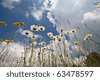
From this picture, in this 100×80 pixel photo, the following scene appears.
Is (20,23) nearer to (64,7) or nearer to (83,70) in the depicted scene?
(64,7)

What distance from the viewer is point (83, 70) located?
5352 millimetres

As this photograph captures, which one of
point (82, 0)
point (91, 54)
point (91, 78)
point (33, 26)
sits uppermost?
point (82, 0)

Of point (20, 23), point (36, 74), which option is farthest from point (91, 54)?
point (20, 23)

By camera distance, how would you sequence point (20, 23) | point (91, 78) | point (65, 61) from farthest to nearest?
point (20, 23) < point (65, 61) < point (91, 78)

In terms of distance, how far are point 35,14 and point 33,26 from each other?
0.23 m

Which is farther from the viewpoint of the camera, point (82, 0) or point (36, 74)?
point (82, 0)

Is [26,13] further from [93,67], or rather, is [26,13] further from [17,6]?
[93,67]

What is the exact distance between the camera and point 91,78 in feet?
17.3

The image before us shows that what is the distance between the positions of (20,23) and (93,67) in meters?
1.37

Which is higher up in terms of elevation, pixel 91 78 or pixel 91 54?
pixel 91 54

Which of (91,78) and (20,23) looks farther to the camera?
(20,23)

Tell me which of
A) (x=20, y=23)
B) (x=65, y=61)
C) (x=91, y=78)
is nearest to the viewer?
(x=91, y=78)

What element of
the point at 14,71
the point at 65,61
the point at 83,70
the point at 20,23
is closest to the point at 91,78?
the point at 83,70

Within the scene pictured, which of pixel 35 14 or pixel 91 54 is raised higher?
pixel 35 14
